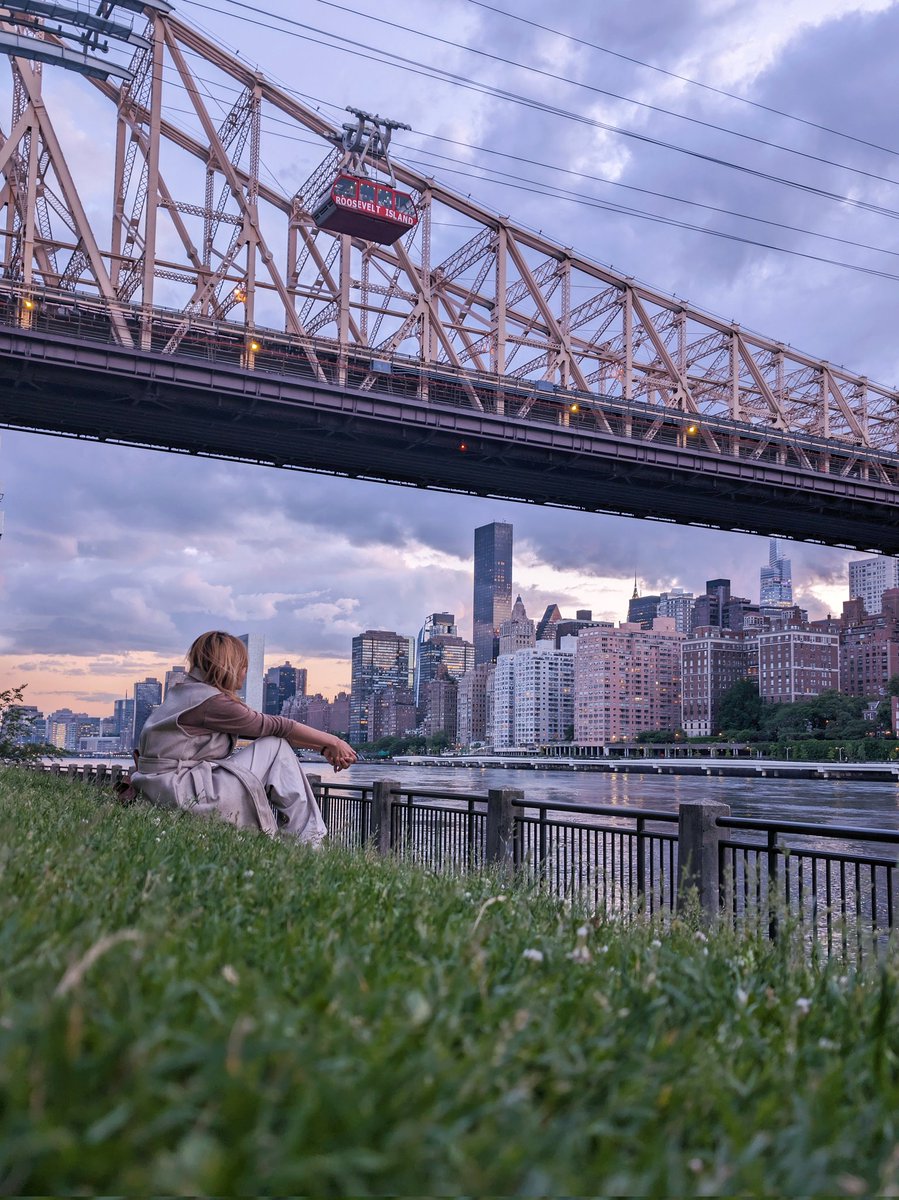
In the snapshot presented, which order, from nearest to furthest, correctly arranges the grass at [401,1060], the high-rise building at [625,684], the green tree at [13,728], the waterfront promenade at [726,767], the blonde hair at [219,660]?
the grass at [401,1060]
the blonde hair at [219,660]
the green tree at [13,728]
the waterfront promenade at [726,767]
the high-rise building at [625,684]

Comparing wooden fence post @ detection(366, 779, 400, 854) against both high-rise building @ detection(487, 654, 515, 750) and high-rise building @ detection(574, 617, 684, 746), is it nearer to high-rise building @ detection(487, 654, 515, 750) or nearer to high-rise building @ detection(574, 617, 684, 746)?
high-rise building @ detection(574, 617, 684, 746)

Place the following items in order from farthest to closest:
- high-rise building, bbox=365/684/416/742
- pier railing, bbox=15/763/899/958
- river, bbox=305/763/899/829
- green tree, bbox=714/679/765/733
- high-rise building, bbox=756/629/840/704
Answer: high-rise building, bbox=365/684/416/742, high-rise building, bbox=756/629/840/704, green tree, bbox=714/679/765/733, river, bbox=305/763/899/829, pier railing, bbox=15/763/899/958

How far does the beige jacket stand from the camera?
6270mm

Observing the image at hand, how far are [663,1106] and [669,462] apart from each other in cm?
4320

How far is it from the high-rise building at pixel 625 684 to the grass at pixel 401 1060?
150 meters

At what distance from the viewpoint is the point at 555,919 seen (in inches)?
116

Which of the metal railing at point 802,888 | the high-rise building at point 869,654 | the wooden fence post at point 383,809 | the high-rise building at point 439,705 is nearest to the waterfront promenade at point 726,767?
the high-rise building at point 869,654

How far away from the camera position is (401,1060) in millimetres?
1287

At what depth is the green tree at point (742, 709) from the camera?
124 meters

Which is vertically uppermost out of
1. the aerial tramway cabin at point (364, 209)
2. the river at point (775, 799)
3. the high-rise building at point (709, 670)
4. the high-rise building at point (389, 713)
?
the aerial tramway cabin at point (364, 209)

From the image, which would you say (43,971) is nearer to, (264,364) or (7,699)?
(7,699)

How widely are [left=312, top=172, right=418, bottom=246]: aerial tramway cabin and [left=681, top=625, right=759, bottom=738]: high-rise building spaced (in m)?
117

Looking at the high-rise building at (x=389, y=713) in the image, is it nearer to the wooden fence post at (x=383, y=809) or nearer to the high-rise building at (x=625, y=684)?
the high-rise building at (x=625, y=684)

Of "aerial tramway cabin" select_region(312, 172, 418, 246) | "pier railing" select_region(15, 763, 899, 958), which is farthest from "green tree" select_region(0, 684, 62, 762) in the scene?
"aerial tramway cabin" select_region(312, 172, 418, 246)
